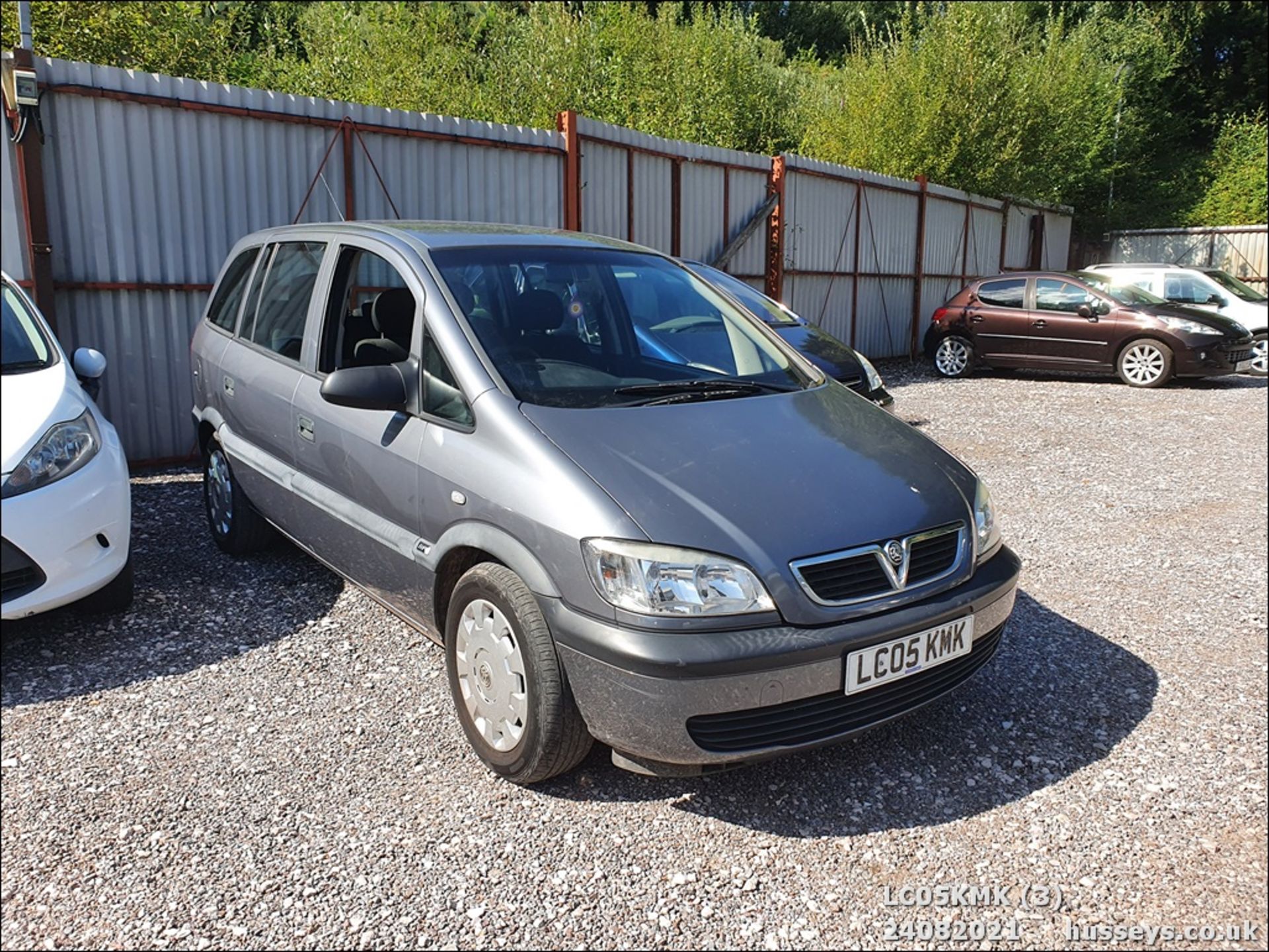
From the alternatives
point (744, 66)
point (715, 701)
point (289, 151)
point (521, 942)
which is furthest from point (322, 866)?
point (744, 66)

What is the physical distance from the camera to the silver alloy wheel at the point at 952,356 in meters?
13.5

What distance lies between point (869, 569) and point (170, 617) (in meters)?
2.68

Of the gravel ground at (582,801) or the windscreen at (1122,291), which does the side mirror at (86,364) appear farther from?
the windscreen at (1122,291)

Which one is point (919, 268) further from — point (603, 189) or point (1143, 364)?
point (603, 189)

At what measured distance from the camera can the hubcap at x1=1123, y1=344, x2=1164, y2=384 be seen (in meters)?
11.9

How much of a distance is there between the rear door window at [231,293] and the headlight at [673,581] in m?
3.02

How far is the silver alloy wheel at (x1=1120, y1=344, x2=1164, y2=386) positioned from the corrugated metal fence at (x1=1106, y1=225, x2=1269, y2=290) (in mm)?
11631

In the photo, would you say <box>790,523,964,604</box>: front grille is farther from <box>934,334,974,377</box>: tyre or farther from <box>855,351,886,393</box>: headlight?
<box>934,334,974,377</box>: tyre

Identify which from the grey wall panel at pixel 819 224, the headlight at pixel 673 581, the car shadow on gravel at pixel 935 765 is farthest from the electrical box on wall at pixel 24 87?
the grey wall panel at pixel 819 224

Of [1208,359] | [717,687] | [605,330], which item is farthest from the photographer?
[1208,359]

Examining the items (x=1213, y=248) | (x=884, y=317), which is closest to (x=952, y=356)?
(x=884, y=317)

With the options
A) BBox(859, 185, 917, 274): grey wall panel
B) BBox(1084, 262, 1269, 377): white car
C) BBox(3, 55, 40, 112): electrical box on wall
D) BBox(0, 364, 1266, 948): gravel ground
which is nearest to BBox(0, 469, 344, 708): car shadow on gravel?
BBox(0, 364, 1266, 948): gravel ground

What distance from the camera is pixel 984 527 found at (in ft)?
10.3

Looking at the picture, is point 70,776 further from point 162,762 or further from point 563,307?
point 563,307
